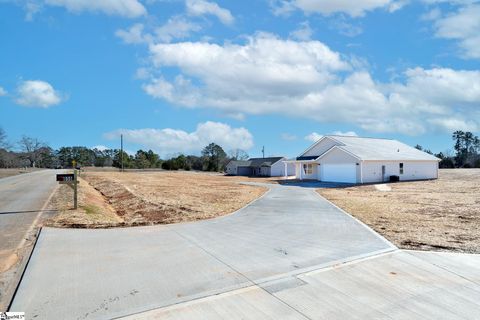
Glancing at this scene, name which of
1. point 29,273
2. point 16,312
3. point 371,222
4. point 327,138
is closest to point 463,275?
point 371,222

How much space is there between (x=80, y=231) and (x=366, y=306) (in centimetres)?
774

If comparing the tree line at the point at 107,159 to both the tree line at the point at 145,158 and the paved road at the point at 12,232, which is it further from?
the paved road at the point at 12,232

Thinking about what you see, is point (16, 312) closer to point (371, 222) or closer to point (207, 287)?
point (207, 287)

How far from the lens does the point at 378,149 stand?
4003 centimetres

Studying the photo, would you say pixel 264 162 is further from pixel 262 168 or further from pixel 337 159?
pixel 337 159

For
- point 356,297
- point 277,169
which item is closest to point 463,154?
point 277,169

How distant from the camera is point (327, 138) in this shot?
42469mm

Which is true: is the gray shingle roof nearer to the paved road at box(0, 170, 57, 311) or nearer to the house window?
the house window

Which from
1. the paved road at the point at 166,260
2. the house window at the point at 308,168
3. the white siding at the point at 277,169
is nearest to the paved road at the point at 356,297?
the paved road at the point at 166,260

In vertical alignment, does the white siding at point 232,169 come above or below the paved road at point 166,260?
above

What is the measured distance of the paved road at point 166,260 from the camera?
471cm

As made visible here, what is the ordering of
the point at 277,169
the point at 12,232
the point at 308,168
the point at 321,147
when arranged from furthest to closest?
the point at 277,169 → the point at 308,168 → the point at 321,147 → the point at 12,232

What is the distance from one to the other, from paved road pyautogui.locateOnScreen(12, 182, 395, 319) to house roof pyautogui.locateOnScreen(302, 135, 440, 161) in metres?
26.8

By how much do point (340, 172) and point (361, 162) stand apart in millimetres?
3205
